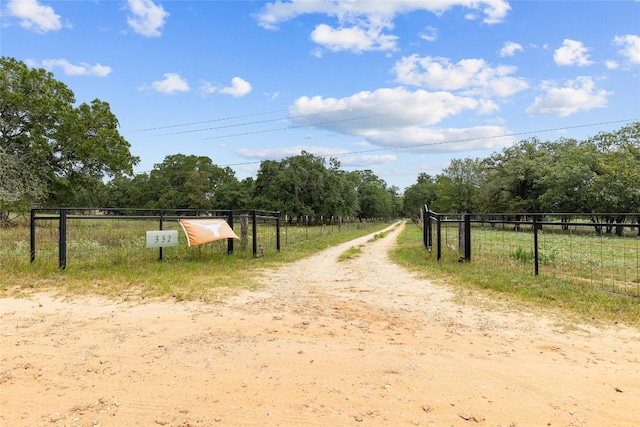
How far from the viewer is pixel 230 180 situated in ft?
219

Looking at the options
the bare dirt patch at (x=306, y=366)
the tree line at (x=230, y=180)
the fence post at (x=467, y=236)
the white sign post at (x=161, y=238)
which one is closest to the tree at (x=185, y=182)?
the tree line at (x=230, y=180)

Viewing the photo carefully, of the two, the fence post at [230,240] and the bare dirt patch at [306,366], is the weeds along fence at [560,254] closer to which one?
the bare dirt patch at [306,366]

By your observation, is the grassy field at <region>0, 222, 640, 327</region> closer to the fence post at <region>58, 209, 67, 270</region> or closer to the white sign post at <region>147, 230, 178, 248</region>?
the fence post at <region>58, 209, 67, 270</region>

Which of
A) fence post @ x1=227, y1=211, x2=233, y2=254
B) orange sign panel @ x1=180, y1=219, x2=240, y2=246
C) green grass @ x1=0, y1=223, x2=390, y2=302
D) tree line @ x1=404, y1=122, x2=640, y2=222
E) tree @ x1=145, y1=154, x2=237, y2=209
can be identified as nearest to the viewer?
green grass @ x1=0, y1=223, x2=390, y2=302

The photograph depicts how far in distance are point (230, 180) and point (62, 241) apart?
194ft

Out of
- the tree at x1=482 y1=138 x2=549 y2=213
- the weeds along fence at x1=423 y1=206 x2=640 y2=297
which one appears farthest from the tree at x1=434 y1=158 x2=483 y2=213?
the weeds along fence at x1=423 y1=206 x2=640 y2=297

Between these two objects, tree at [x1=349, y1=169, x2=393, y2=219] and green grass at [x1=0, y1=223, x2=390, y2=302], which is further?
tree at [x1=349, y1=169, x2=393, y2=219]

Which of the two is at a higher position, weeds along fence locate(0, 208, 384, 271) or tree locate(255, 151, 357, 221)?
tree locate(255, 151, 357, 221)

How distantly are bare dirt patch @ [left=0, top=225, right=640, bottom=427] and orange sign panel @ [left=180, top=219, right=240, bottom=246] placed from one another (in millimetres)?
4168

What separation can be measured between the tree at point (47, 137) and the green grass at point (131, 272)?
12.3m

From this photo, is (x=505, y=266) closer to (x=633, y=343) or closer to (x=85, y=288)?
(x=633, y=343)

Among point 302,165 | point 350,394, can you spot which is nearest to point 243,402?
point 350,394

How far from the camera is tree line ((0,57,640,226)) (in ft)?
73.1

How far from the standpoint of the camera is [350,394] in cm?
300
